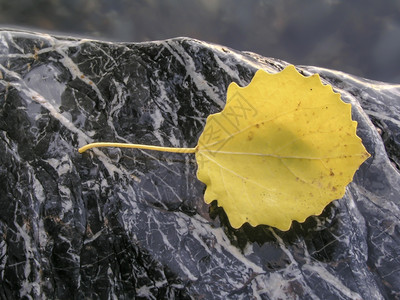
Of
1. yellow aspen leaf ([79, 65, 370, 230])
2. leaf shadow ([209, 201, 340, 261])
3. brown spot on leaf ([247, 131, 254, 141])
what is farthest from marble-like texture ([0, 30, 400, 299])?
brown spot on leaf ([247, 131, 254, 141])

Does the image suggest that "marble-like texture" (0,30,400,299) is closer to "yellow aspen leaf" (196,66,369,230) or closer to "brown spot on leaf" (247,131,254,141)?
"yellow aspen leaf" (196,66,369,230)

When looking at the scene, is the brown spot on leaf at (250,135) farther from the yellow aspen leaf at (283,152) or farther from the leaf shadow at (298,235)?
the leaf shadow at (298,235)

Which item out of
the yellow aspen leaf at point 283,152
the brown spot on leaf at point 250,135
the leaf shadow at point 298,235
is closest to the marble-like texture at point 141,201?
the leaf shadow at point 298,235

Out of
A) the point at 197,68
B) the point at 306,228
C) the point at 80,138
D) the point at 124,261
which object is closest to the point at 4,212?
the point at 80,138

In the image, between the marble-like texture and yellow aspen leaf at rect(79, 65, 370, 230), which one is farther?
the marble-like texture

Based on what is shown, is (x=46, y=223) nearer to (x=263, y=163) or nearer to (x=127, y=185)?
(x=127, y=185)
